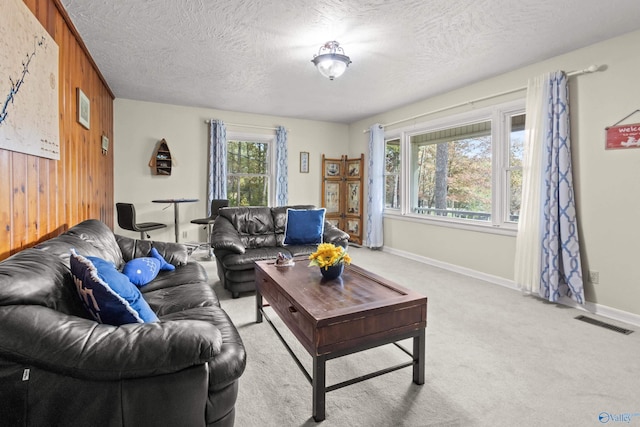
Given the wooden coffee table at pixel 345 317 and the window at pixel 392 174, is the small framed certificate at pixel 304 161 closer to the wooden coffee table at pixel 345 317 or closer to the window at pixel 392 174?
the window at pixel 392 174

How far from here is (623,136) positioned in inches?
112

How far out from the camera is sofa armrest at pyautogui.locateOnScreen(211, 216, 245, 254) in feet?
11.1

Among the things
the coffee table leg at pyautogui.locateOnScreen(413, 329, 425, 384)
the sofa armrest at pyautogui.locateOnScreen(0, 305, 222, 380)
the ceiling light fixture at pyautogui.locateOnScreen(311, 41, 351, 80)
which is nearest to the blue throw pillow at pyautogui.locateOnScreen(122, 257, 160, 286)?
the sofa armrest at pyautogui.locateOnScreen(0, 305, 222, 380)

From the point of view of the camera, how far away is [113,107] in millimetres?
5000

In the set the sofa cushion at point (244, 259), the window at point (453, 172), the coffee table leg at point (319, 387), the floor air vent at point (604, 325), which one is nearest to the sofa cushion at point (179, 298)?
the coffee table leg at point (319, 387)

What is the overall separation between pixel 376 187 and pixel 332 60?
10.7 feet

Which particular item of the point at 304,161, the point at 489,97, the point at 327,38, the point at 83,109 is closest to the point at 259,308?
the point at 327,38

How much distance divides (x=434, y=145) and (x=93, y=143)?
4543 millimetres

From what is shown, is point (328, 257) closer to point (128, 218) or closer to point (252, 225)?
point (252, 225)

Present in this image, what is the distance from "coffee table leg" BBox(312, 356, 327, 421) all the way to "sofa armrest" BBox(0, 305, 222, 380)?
587mm

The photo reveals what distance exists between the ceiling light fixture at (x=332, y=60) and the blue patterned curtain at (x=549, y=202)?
206cm

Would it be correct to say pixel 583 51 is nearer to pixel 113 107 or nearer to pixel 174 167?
pixel 174 167

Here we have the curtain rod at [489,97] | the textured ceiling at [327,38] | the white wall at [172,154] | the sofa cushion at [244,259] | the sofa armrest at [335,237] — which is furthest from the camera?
the white wall at [172,154]

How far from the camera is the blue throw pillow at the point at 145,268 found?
2283mm
